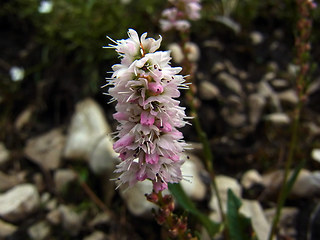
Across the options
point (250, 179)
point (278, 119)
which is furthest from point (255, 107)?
point (250, 179)

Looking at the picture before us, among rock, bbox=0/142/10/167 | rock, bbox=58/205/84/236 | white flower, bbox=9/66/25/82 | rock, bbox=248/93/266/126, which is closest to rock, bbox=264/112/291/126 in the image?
rock, bbox=248/93/266/126

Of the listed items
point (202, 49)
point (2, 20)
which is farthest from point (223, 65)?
point (2, 20)

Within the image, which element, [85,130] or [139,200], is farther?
[85,130]

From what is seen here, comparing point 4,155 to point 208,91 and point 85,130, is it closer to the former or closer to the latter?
point 85,130

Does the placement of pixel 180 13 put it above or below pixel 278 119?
above

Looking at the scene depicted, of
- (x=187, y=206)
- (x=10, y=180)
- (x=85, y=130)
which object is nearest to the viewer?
(x=187, y=206)

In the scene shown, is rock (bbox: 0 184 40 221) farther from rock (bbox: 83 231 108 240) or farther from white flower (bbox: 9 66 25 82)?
white flower (bbox: 9 66 25 82)

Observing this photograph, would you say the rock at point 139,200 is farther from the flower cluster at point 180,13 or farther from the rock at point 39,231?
the flower cluster at point 180,13
